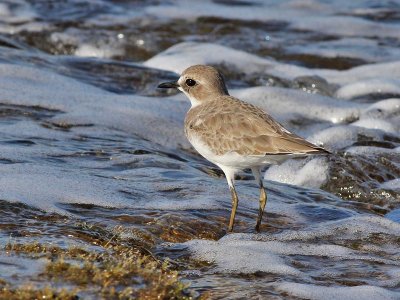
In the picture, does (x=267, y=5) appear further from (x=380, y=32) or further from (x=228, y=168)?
(x=228, y=168)

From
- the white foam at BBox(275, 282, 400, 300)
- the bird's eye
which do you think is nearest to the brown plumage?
the bird's eye

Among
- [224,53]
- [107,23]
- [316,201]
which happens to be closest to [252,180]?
[316,201]

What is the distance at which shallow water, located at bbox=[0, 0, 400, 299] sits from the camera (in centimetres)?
528

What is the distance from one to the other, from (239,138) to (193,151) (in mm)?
2583

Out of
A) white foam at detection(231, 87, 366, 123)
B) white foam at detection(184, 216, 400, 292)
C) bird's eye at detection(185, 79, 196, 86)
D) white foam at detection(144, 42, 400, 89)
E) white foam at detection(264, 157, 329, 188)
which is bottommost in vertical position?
white foam at detection(264, 157, 329, 188)

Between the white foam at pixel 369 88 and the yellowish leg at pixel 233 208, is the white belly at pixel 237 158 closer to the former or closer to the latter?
the yellowish leg at pixel 233 208

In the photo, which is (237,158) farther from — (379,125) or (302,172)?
(379,125)

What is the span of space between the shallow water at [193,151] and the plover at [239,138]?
39 centimetres

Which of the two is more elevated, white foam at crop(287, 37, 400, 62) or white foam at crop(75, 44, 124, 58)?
white foam at crop(287, 37, 400, 62)

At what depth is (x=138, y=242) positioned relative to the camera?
5383 millimetres

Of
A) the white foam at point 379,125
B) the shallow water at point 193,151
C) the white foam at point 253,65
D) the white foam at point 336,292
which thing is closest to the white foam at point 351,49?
the shallow water at point 193,151

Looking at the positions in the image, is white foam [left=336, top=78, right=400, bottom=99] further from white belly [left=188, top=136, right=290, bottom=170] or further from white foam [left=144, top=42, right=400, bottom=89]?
white belly [left=188, top=136, right=290, bottom=170]

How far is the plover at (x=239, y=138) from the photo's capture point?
593 cm

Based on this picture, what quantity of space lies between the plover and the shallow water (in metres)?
0.39
